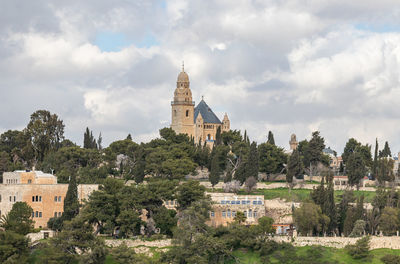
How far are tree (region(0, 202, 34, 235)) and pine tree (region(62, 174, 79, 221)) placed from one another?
3.56 m

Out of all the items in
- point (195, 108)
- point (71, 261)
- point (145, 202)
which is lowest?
point (71, 261)

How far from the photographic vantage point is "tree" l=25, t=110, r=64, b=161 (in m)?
118

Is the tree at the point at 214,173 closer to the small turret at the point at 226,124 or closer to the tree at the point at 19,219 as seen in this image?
the tree at the point at 19,219

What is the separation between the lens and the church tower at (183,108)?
137 m

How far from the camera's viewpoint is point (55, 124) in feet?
395

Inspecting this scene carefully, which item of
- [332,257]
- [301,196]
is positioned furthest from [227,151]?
[332,257]

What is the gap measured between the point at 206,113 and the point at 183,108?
9339 mm

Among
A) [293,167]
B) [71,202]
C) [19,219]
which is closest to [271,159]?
[293,167]

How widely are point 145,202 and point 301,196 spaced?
63.7ft

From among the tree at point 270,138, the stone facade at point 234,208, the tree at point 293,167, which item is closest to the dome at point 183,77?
the tree at point 270,138

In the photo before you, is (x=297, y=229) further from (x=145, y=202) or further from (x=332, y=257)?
(x=145, y=202)

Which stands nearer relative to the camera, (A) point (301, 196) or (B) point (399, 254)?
(B) point (399, 254)

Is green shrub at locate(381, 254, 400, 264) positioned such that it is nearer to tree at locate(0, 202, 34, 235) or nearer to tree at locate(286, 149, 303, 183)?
tree at locate(286, 149, 303, 183)

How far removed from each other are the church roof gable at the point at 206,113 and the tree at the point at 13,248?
65.3 m
